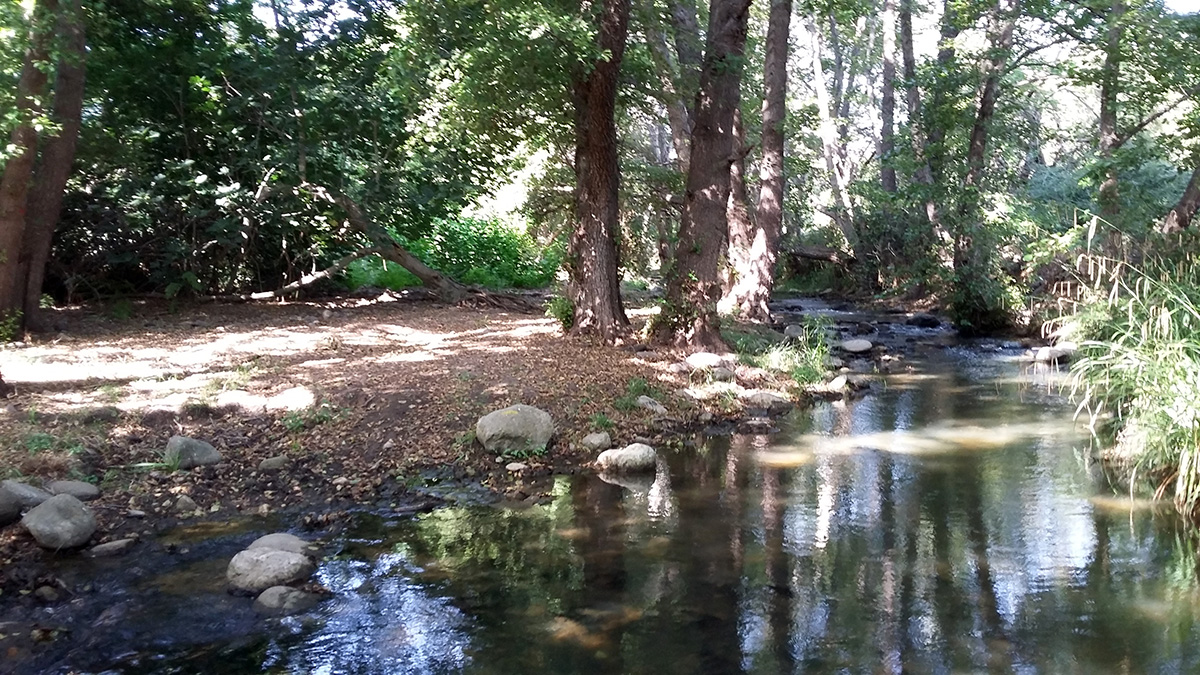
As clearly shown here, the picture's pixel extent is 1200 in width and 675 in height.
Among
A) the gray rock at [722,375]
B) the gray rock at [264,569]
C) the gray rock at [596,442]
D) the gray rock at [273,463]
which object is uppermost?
the gray rock at [722,375]

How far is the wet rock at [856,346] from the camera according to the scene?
14.4m

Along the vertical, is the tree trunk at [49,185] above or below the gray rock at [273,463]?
above

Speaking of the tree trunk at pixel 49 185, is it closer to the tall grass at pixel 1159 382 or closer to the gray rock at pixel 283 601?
the gray rock at pixel 283 601

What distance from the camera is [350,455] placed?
7734mm

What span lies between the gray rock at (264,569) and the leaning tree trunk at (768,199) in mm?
11040

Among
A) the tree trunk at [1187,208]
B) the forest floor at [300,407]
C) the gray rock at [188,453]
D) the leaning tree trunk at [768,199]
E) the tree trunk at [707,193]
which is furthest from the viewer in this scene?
the leaning tree trunk at [768,199]

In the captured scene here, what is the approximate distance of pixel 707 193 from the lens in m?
11.6

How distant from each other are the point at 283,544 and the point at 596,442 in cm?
323

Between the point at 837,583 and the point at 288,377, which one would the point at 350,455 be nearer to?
the point at 288,377

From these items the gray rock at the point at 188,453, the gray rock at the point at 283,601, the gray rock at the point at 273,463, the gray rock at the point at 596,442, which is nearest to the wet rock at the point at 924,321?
the gray rock at the point at 596,442

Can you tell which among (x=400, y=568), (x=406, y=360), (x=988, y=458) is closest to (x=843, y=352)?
(x=988, y=458)

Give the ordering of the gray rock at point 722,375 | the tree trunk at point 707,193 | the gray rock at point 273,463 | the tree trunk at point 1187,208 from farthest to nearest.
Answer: the tree trunk at point 1187,208
the tree trunk at point 707,193
the gray rock at point 722,375
the gray rock at point 273,463

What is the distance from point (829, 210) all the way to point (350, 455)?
19456mm

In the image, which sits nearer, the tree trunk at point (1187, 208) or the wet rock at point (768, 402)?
the wet rock at point (768, 402)
